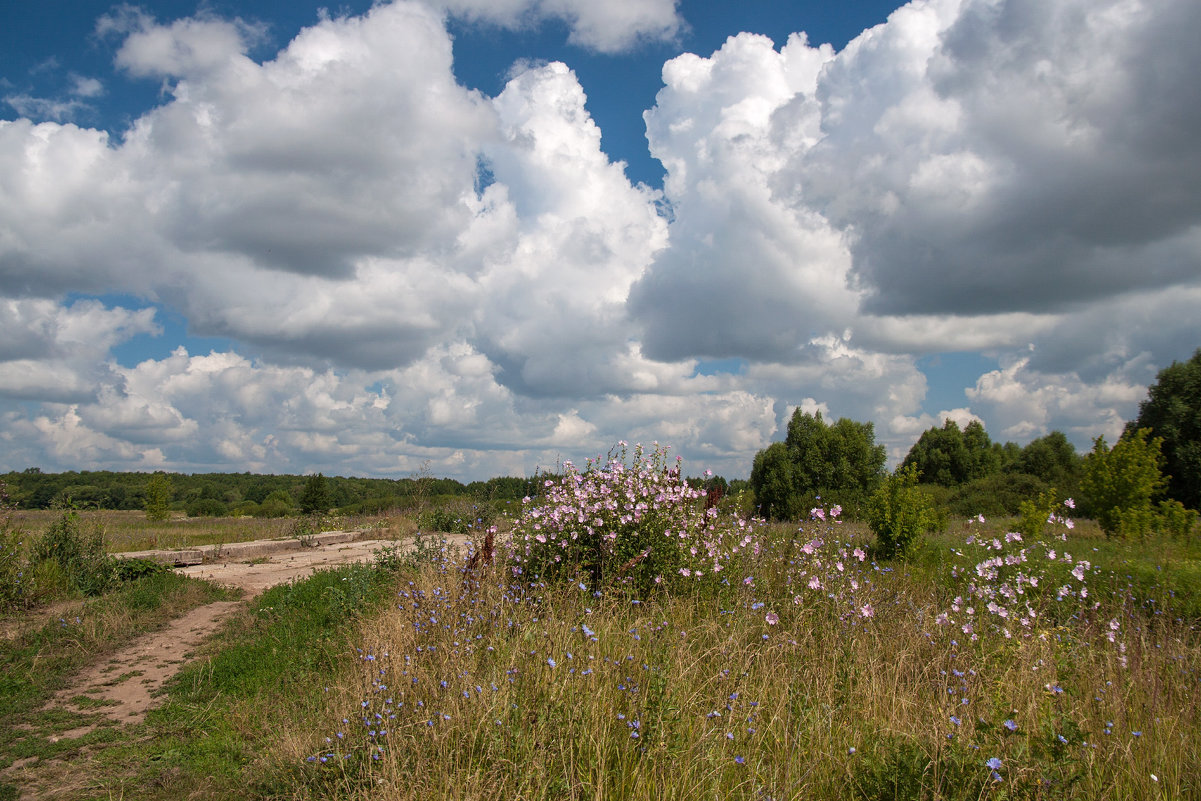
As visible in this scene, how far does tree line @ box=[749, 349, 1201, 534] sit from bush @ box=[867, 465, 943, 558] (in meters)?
0.12

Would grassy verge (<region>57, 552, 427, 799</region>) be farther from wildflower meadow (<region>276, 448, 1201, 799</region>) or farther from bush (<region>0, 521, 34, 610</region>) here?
bush (<region>0, 521, 34, 610</region>)

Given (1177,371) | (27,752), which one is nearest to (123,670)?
(27,752)

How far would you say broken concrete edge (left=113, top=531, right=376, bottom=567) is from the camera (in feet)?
37.4

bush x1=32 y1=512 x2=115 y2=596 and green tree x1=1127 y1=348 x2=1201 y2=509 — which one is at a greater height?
green tree x1=1127 y1=348 x2=1201 y2=509

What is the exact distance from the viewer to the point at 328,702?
4.35 metres

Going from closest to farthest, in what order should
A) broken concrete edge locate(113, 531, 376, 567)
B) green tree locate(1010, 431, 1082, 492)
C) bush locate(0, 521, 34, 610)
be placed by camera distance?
bush locate(0, 521, 34, 610) < broken concrete edge locate(113, 531, 376, 567) < green tree locate(1010, 431, 1082, 492)

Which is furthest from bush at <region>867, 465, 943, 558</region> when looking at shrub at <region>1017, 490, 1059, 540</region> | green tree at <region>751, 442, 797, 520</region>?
green tree at <region>751, 442, 797, 520</region>

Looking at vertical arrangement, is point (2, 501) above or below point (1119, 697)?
above

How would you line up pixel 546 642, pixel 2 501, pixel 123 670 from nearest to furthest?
pixel 546 642
pixel 123 670
pixel 2 501

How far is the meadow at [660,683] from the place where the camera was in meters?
2.94

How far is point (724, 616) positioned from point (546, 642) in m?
1.72

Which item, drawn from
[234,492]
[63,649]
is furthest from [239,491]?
[63,649]

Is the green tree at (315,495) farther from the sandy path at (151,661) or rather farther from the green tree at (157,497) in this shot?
the sandy path at (151,661)

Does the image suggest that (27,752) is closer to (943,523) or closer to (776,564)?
(776,564)
